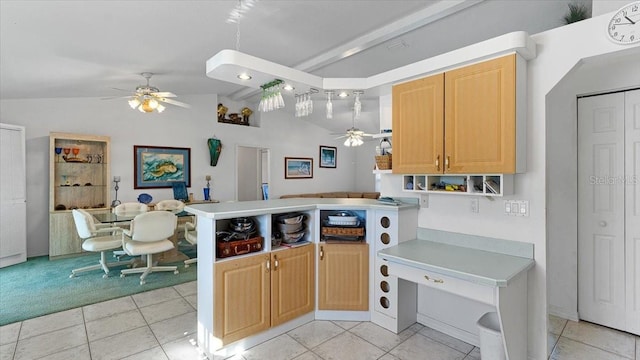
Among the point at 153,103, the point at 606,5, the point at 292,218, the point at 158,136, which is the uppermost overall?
the point at 606,5

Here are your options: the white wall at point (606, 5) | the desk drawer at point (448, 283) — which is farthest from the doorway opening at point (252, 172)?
the white wall at point (606, 5)

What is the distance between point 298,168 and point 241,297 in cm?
604

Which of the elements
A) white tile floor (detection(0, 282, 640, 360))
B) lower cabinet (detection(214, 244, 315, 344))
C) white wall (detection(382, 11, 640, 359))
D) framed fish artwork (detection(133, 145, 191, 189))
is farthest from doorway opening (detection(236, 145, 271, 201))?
white wall (detection(382, 11, 640, 359))

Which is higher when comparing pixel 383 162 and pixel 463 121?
pixel 463 121

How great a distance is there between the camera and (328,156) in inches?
356

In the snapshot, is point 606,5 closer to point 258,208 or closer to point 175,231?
point 258,208

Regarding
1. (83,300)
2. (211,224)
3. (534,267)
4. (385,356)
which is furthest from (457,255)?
(83,300)

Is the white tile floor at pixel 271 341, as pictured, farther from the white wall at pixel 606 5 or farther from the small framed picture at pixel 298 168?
the small framed picture at pixel 298 168

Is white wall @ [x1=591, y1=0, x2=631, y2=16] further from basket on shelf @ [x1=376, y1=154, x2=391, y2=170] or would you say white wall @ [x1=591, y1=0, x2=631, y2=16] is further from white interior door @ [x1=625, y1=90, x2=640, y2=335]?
basket on shelf @ [x1=376, y1=154, x2=391, y2=170]

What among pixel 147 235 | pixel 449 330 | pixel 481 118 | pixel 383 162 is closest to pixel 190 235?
pixel 147 235

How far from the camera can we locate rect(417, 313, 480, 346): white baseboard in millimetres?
2385

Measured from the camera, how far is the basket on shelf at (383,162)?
2.71m

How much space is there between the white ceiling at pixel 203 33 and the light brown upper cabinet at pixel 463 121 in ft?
4.08

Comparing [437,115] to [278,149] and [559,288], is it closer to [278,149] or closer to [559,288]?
[559,288]
